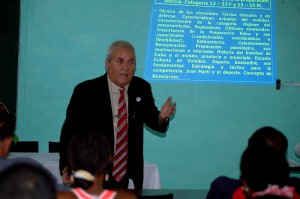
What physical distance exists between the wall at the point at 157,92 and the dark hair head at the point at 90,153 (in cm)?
348

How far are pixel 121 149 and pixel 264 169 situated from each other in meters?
1.62

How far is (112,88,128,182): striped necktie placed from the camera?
3.14m

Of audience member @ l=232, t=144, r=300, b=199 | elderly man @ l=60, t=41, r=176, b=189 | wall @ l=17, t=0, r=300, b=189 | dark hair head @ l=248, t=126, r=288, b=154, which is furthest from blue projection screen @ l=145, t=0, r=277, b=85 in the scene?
audience member @ l=232, t=144, r=300, b=199

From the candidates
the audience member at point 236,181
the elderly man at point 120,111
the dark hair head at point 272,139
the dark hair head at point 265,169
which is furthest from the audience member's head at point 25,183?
the elderly man at point 120,111

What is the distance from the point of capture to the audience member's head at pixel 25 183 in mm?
1106

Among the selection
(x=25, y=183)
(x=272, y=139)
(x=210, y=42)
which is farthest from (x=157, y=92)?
(x=25, y=183)

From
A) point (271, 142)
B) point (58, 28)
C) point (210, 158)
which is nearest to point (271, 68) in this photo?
point (210, 158)

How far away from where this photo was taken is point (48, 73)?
5016 mm

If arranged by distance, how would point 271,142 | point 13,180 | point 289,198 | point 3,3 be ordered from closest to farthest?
point 13,180 < point 289,198 < point 271,142 < point 3,3

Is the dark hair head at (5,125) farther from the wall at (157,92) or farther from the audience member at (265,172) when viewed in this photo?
the wall at (157,92)

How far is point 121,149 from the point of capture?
3.15 meters

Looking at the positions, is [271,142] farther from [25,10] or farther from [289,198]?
[25,10]

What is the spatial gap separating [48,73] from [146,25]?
4.05ft

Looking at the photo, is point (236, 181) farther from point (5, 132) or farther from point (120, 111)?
point (120, 111)
